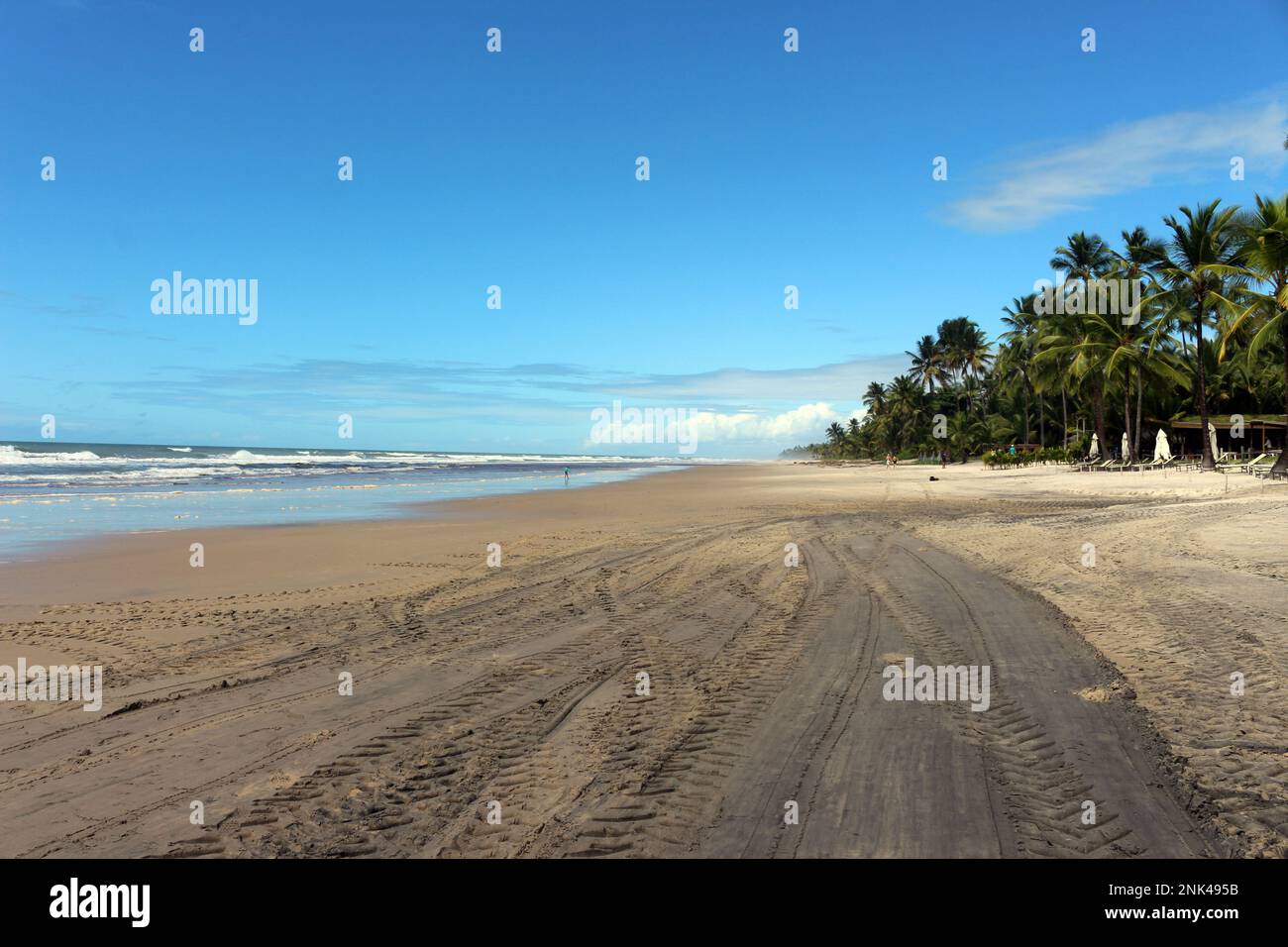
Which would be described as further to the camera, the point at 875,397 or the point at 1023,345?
the point at 875,397

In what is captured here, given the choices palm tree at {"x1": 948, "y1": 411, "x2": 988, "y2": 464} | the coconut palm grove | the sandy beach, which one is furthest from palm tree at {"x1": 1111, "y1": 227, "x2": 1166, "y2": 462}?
the sandy beach

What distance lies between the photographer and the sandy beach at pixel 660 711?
3.66m

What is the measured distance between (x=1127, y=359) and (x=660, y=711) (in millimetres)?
45306

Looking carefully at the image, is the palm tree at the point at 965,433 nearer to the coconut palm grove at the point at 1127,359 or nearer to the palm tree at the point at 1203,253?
the coconut palm grove at the point at 1127,359

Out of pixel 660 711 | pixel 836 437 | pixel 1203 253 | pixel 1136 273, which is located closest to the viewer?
pixel 660 711

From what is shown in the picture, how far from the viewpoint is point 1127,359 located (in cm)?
4131

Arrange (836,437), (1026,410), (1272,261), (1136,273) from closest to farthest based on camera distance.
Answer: (1272,261), (1136,273), (1026,410), (836,437)

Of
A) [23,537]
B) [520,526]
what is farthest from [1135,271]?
[23,537]

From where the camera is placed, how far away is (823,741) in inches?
185

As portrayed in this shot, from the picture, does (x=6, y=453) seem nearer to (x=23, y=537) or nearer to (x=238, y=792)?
(x=23, y=537)

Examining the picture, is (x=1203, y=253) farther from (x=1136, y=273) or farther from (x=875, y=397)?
(x=875, y=397)

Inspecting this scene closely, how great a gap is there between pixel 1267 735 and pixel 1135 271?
52.4 m

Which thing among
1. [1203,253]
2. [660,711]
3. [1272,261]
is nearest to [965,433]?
[1203,253]

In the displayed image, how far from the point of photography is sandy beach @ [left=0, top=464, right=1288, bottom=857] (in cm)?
366
